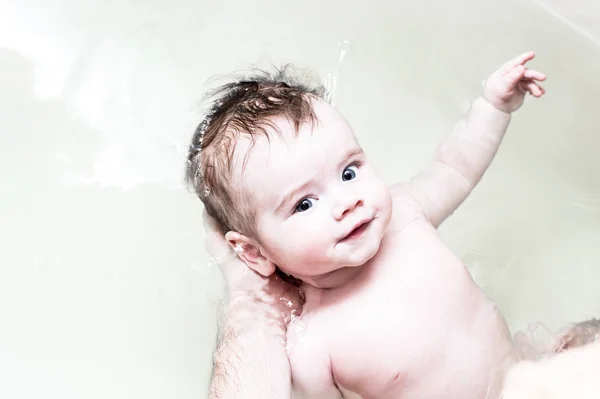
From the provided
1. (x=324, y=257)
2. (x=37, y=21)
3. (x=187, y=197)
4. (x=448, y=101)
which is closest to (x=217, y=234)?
(x=324, y=257)

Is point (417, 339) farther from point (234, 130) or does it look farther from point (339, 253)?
point (234, 130)

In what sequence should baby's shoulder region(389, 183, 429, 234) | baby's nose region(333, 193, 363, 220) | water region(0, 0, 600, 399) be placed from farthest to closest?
1. water region(0, 0, 600, 399)
2. baby's shoulder region(389, 183, 429, 234)
3. baby's nose region(333, 193, 363, 220)

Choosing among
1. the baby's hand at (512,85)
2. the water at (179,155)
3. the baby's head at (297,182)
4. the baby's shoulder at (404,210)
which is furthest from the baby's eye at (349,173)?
the water at (179,155)

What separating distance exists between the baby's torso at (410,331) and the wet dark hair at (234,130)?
14 cm

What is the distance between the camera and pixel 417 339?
817 mm

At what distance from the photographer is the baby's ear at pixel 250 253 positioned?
836 mm

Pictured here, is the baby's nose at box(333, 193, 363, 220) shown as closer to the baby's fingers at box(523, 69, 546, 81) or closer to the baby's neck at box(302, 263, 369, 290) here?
the baby's neck at box(302, 263, 369, 290)

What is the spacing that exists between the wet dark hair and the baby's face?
13 millimetres

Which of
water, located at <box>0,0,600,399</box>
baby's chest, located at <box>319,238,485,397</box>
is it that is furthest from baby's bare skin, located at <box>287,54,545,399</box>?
water, located at <box>0,0,600,399</box>

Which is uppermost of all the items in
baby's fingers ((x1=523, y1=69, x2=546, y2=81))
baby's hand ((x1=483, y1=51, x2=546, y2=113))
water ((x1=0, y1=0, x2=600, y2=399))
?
baby's fingers ((x1=523, y1=69, x2=546, y2=81))

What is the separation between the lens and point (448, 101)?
1270 millimetres

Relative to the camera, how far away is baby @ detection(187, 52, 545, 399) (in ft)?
2.55

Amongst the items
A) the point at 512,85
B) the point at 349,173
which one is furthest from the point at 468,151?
the point at 349,173

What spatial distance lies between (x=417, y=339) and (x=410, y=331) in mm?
12
